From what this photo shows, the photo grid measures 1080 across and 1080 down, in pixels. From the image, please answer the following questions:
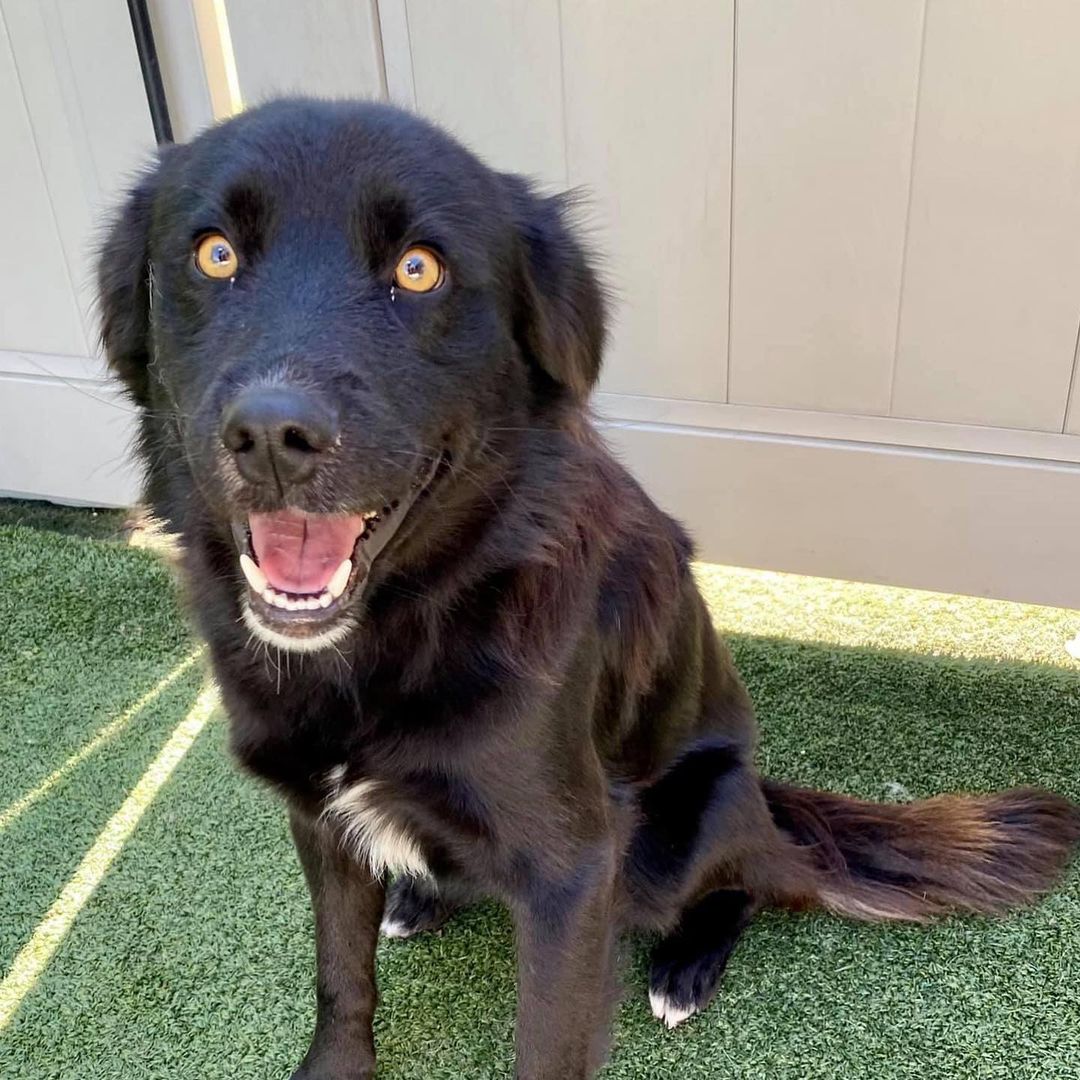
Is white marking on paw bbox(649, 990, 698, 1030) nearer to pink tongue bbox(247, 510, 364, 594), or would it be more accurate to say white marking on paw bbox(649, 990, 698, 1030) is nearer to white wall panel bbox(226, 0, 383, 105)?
pink tongue bbox(247, 510, 364, 594)

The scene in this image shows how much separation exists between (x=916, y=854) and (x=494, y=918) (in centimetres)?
60

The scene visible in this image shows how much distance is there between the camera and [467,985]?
1454 millimetres

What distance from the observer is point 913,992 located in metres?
1.41

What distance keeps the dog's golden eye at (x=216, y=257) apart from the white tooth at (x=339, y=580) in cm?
29

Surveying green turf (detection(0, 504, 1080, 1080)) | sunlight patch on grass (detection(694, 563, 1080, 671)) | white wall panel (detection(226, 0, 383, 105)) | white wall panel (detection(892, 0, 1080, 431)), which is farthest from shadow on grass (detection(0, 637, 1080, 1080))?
white wall panel (detection(226, 0, 383, 105))

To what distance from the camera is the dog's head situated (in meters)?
0.91

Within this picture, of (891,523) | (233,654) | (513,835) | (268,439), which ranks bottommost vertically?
(891,523)

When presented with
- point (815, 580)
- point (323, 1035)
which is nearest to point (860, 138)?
point (815, 580)

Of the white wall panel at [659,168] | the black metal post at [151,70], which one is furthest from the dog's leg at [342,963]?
the black metal post at [151,70]

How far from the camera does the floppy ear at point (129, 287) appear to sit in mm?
1116

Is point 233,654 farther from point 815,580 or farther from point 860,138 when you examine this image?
point 815,580

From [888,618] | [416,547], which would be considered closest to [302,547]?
[416,547]

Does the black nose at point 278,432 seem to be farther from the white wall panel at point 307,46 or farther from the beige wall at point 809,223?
the white wall panel at point 307,46

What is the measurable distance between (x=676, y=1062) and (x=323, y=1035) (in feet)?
1.45
